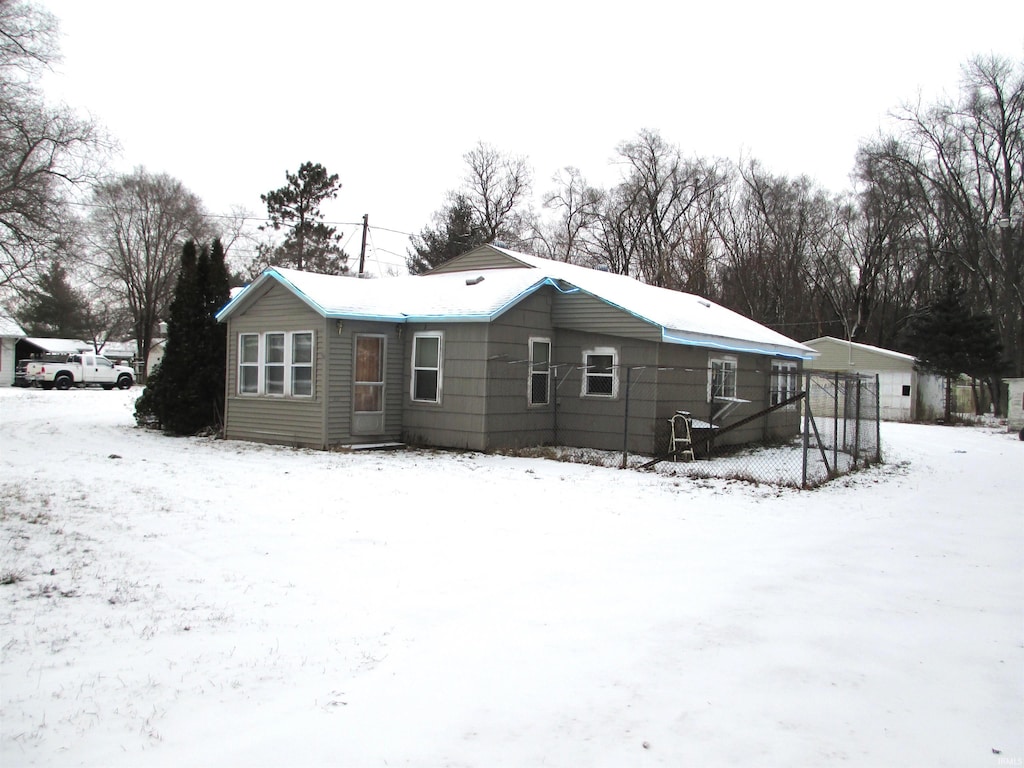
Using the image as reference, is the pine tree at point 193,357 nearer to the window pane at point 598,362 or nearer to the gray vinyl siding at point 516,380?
the gray vinyl siding at point 516,380

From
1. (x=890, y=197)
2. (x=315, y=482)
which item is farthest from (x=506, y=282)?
(x=890, y=197)

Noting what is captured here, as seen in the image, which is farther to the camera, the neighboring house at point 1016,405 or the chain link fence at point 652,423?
the neighboring house at point 1016,405

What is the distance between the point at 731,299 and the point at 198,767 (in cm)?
4476

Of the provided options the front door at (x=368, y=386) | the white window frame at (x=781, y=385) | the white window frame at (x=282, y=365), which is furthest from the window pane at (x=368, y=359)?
the white window frame at (x=781, y=385)

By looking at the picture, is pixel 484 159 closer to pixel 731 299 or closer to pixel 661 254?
pixel 661 254

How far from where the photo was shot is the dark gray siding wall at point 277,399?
14578 mm

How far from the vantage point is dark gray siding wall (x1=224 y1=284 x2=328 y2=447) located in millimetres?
14578

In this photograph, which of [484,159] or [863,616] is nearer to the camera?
[863,616]

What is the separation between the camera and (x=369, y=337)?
48.8ft

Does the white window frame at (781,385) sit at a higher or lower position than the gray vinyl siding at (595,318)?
lower

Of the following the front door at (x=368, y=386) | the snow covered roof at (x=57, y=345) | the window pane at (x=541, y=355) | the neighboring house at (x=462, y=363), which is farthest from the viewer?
the snow covered roof at (x=57, y=345)

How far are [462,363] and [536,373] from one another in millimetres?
1771

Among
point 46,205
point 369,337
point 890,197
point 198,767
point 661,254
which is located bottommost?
point 198,767

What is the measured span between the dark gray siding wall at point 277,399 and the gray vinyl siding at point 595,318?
15.7 ft
